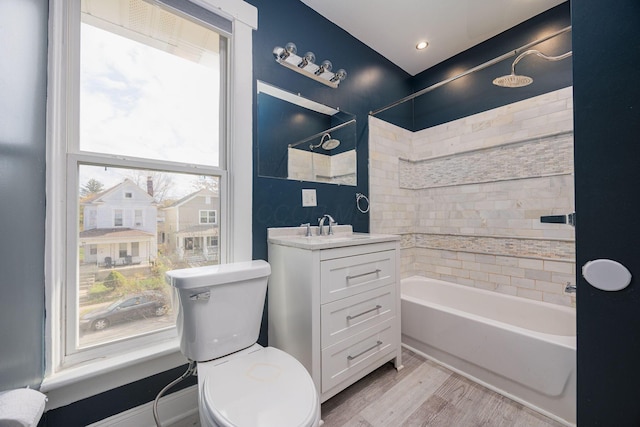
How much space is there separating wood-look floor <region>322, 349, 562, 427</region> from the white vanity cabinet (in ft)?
0.42

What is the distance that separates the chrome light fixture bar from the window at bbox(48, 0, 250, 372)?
1.21 ft

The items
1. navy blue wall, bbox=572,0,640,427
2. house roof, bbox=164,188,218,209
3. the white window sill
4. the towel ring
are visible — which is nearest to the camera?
navy blue wall, bbox=572,0,640,427

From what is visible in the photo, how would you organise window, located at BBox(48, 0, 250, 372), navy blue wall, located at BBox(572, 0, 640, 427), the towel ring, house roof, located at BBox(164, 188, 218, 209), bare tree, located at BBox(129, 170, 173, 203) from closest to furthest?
navy blue wall, located at BBox(572, 0, 640, 427) → window, located at BBox(48, 0, 250, 372) → bare tree, located at BBox(129, 170, 173, 203) → house roof, located at BBox(164, 188, 218, 209) → the towel ring

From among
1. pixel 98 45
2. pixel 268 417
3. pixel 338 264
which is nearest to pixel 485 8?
pixel 338 264

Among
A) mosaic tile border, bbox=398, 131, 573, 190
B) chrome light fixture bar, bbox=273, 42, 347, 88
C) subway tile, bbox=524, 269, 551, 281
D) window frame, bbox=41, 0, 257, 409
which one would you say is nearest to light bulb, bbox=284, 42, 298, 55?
chrome light fixture bar, bbox=273, 42, 347, 88

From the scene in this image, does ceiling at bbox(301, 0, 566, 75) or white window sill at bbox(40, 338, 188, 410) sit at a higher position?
ceiling at bbox(301, 0, 566, 75)

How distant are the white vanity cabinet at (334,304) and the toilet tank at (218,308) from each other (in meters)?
0.23

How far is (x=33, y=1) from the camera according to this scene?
967mm

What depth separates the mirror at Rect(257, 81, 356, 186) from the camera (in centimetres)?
177

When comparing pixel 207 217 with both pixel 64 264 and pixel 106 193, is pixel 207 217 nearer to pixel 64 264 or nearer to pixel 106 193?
pixel 106 193

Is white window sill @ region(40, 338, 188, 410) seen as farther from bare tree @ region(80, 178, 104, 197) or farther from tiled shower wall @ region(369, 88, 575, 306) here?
tiled shower wall @ region(369, 88, 575, 306)

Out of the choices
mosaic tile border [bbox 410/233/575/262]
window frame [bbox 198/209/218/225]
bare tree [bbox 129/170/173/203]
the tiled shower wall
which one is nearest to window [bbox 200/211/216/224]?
window frame [bbox 198/209/218/225]

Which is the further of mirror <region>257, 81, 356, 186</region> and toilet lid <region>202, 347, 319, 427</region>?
mirror <region>257, 81, 356, 186</region>

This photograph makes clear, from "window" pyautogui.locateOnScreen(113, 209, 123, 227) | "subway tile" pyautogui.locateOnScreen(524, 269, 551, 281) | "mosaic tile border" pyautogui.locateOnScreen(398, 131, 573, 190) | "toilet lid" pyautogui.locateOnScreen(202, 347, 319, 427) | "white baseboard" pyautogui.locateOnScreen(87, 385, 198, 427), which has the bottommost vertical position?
"white baseboard" pyautogui.locateOnScreen(87, 385, 198, 427)
